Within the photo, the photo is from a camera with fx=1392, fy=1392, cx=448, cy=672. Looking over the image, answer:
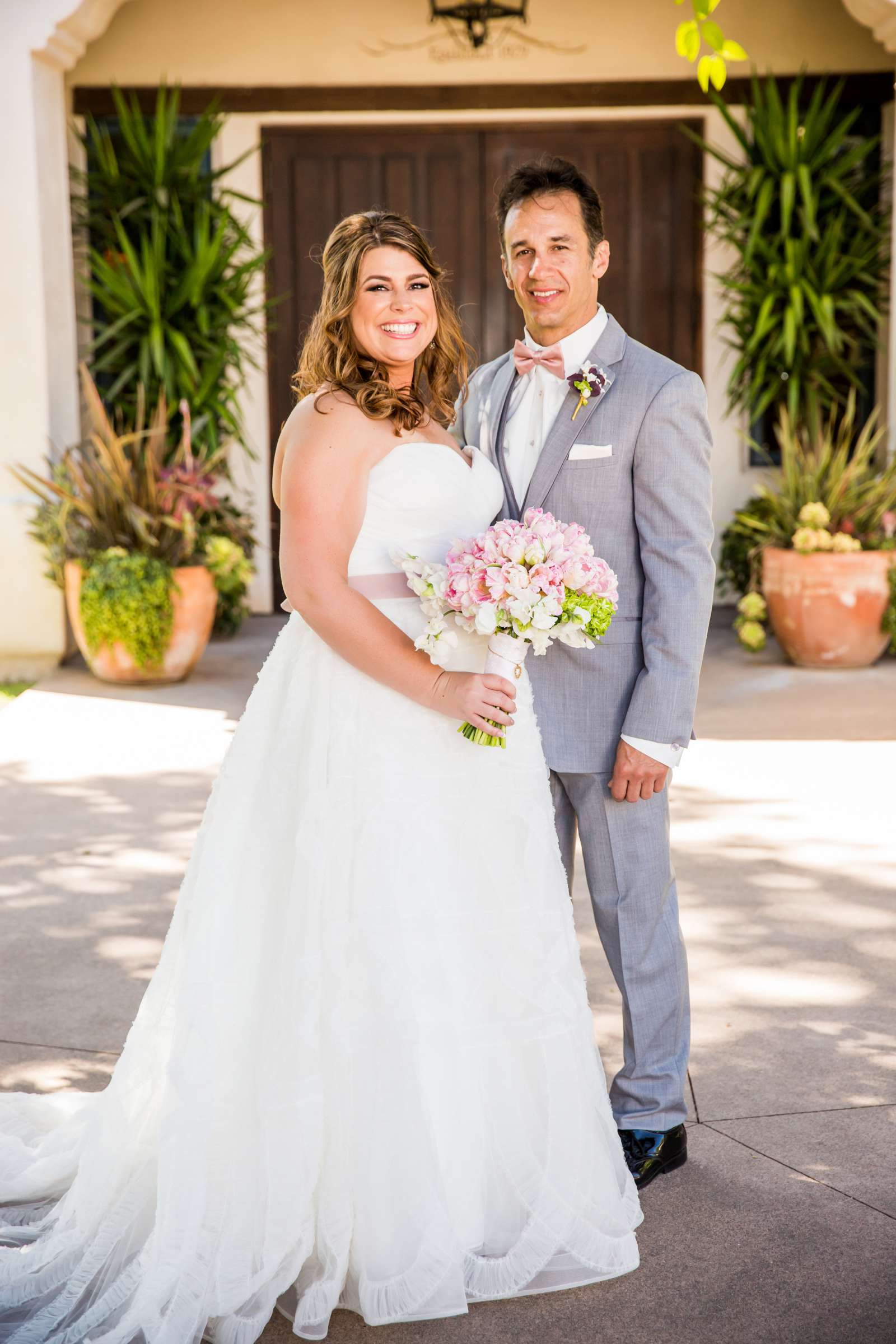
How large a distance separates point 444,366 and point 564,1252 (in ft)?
5.12

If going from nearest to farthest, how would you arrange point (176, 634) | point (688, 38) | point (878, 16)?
1. point (688, 38)
2. point (176, 634)
3. point (878, 16)

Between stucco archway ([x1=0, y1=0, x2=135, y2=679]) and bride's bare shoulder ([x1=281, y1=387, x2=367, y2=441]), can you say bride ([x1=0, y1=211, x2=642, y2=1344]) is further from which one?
stucco archway ([x1=0, y1=0, x2=135, y2=679])

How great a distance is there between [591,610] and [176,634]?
4.72 m

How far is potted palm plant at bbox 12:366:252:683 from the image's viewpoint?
259 inches

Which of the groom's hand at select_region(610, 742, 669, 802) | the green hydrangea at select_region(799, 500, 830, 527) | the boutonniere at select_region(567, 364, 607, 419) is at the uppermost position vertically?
the boutonniere at select_region(567, 364, 607, 419)

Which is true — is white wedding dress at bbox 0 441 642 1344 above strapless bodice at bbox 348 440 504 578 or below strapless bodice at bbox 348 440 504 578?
below

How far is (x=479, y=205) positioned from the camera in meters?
8.18

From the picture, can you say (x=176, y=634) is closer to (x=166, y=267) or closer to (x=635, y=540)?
(x=166, y=267)

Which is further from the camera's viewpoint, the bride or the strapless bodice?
the strapless bodice

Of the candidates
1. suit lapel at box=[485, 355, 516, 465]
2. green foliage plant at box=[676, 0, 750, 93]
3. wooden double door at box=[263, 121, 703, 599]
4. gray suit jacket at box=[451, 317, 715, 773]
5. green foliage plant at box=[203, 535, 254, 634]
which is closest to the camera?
green foliage plant at box=[676, 0, 750, 93]

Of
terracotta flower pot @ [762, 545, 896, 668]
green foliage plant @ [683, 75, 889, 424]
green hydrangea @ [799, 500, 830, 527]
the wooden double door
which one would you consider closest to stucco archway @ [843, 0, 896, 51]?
green foliage plant @ [683, 75, 889, 424]

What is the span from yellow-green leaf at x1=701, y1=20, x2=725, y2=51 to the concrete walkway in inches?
76.4

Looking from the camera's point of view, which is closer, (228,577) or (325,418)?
(325,418)

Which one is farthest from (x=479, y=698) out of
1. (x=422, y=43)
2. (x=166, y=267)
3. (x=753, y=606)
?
(x=422, y=43)
